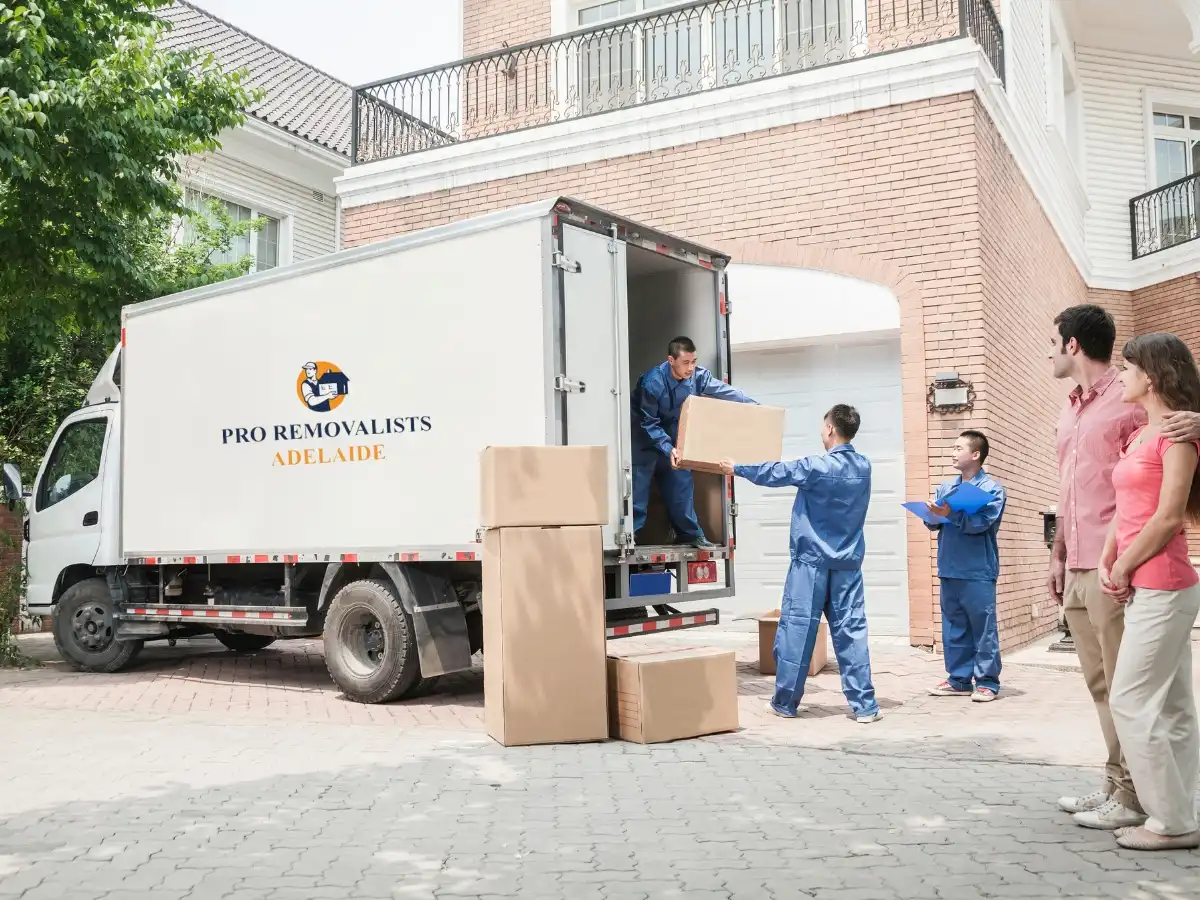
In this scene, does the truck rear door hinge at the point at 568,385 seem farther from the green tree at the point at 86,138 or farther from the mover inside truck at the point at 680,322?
the green tree at the point at 86,138

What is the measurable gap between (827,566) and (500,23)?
→ 410 inches

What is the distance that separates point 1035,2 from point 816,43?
167 inches

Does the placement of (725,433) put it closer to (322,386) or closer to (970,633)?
(970,633)

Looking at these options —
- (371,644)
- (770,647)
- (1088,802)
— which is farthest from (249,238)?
(1088,802)

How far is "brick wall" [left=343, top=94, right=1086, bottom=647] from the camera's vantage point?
10.6 meters

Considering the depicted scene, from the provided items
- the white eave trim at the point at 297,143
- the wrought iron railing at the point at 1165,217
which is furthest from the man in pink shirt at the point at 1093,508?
the white eave trim at the point at 297,143

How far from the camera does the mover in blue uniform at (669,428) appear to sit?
8.22 metres

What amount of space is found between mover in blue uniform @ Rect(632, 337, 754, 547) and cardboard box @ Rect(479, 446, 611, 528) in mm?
1394

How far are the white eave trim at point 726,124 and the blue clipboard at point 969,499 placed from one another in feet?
15.1

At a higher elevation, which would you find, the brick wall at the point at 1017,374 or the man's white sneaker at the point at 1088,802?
the brick wall at the point at 1017,374

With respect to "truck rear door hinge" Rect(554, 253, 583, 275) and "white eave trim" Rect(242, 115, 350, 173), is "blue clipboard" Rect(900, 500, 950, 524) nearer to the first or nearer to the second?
"truck rear door hinge" Rect(554, 253, 583, 275)

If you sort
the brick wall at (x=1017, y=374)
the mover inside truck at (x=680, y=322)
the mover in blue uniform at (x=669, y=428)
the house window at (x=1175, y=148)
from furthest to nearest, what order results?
the house window at (x=1175, y=148), the brick wall at (x=1017, y=374), the mover inside truck at (x=680, y=322), the mover in blue uniform at (x=669, y=428)

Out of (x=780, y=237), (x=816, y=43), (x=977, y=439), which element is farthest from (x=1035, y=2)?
(x=977, y=439)

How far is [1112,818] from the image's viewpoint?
4504 mm
